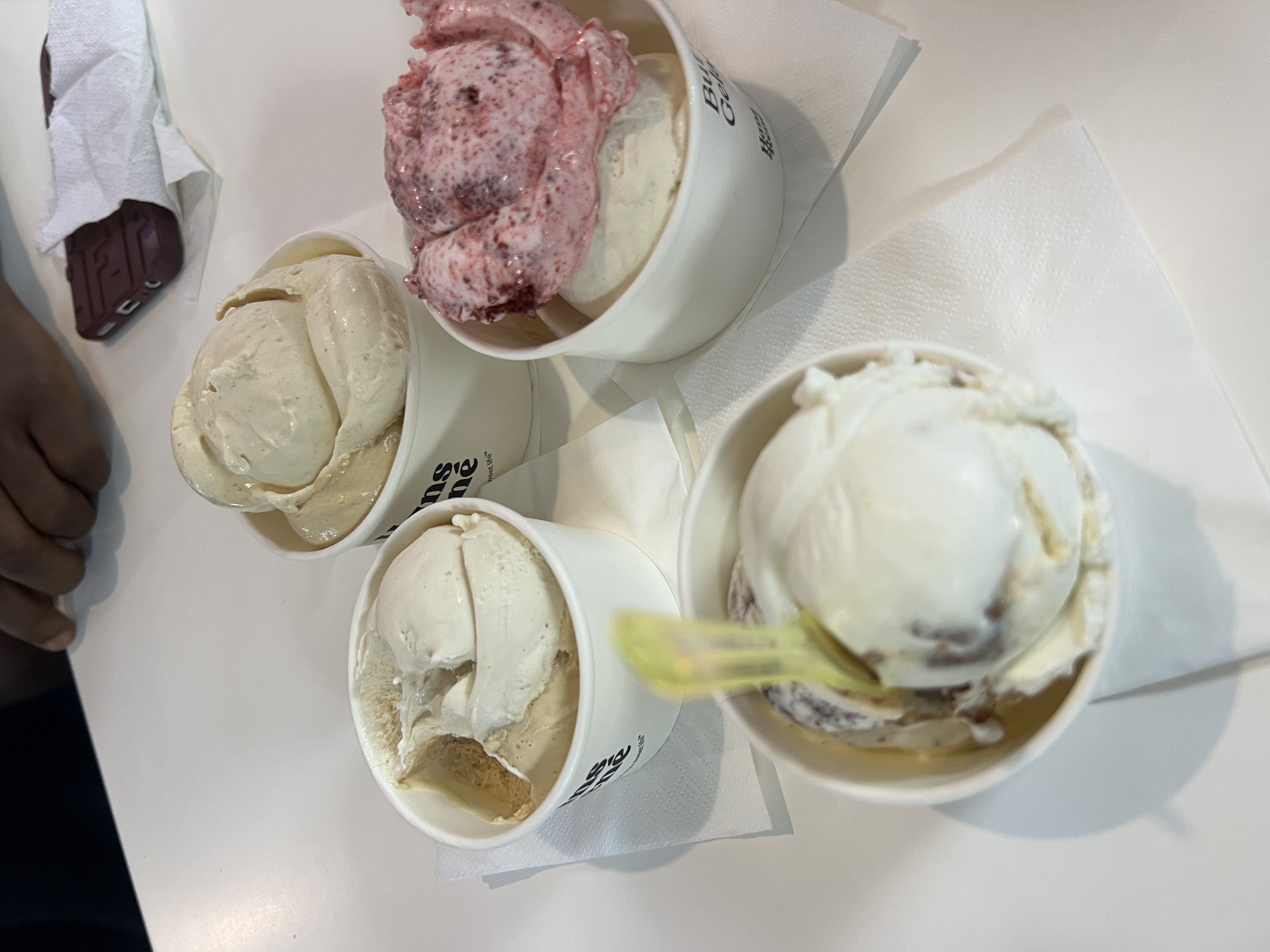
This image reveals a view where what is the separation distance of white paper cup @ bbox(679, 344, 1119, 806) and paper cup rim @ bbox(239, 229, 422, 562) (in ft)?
1.12

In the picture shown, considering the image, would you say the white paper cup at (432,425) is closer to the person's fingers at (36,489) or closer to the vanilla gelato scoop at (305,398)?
the vanilla gelato scoop at (305,398)

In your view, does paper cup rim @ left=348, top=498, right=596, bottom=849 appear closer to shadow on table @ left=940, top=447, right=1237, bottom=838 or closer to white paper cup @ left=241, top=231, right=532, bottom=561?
white paper cup @ left=241, top=231, right=532, bottom=561

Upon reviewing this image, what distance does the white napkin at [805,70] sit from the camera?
0.82m

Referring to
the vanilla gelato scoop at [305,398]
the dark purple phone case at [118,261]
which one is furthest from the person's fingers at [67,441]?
the vanilla gelato scoop at [305,398]

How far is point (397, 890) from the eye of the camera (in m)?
1.04

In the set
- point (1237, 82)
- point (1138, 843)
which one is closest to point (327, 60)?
point (1237, 82)

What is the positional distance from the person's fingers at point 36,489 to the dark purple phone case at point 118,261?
0.20 meters

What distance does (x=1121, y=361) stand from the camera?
2.28 ft

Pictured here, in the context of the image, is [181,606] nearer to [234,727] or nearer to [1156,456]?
[234,727]

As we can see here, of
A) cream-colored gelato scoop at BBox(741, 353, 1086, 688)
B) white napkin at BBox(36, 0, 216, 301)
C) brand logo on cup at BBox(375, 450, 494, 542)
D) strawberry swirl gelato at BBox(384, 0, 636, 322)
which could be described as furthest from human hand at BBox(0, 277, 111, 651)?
cream-colored gelato scoop at BBox(741, 353, 1086, 688)

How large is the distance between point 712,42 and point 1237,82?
487mm

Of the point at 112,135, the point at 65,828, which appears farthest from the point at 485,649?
the point at 65,828

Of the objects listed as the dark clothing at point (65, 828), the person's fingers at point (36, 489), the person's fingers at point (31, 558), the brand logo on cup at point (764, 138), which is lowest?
the dark clothing at point (65, 828)

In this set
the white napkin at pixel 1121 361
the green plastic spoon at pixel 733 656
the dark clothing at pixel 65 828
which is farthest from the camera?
the dark clothing at pixel 65 828
